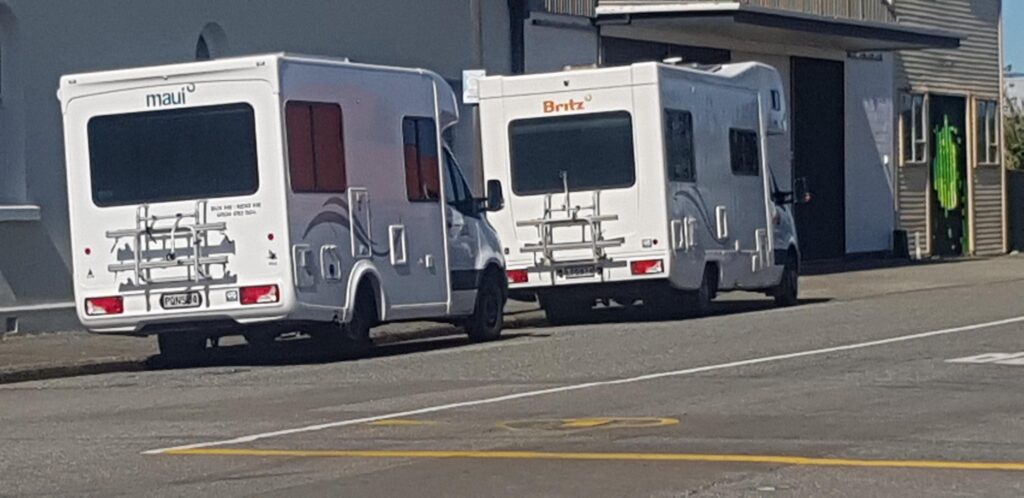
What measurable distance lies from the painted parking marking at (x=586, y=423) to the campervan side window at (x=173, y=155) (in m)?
6.10

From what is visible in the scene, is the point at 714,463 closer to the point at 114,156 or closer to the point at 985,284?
the point at 114,156

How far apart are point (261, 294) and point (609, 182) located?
645cm

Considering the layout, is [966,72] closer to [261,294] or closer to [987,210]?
[987,210]

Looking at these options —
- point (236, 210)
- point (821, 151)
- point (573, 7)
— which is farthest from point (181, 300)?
point (821, 151)

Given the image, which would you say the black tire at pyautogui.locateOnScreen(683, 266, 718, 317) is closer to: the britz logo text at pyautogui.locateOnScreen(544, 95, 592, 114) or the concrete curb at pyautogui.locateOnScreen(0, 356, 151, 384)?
the britz logo text at pyautogui.locateOnScreen(544, 95, 592, 114)

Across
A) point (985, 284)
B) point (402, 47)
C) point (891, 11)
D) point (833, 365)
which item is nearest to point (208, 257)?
point (833, 365)

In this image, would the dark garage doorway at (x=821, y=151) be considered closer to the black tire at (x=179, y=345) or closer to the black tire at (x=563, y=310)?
the black tire at (x=563, y=310)

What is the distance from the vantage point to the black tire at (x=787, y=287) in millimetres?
27219

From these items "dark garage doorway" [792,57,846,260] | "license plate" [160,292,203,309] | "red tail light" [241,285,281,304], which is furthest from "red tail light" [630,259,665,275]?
"dark garage doorway" [792,57,846,260]

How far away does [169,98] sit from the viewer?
1847cm

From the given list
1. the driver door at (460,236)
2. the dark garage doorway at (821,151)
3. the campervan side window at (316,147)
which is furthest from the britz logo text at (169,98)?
the dark garage doorway at (821,151)

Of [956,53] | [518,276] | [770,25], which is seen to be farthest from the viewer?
[956,53]

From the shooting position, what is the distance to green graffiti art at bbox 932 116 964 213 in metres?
46.0

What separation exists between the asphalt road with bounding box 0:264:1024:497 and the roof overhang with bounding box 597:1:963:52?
1388 cm
